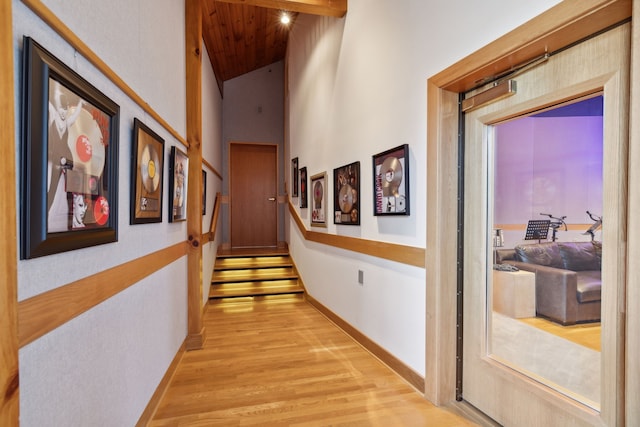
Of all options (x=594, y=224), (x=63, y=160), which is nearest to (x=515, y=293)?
(x=594, y=224)

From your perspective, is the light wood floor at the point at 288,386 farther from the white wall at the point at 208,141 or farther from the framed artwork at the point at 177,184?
the framed artwork at the point at 177,184

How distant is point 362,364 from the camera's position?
296 cm

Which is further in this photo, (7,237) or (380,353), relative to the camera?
(380,353)

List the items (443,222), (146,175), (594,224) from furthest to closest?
(443,222), (146,175), (594,224)

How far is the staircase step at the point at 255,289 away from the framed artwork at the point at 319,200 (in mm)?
1201

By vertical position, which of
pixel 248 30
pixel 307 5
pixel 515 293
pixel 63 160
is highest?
Answer: pixel 248 30

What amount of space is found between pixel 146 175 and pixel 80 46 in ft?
2.74

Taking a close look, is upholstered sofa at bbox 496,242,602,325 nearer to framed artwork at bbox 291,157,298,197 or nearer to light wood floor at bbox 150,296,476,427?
light wood floor at bbox 150,296,476,427

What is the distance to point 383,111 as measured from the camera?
2.96 meters

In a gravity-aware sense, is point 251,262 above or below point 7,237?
below

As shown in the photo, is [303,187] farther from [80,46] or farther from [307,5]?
[80,46]

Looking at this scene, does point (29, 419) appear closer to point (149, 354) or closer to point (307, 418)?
point (149, 354)

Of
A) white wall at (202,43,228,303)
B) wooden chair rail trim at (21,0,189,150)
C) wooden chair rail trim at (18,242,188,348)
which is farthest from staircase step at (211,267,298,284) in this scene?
wooden chair rail trim at (21,0,189,150)

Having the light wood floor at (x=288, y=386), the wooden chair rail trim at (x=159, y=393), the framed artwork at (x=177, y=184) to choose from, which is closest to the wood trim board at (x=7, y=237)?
the wooden chair rail trim at (x=159, y=393)
